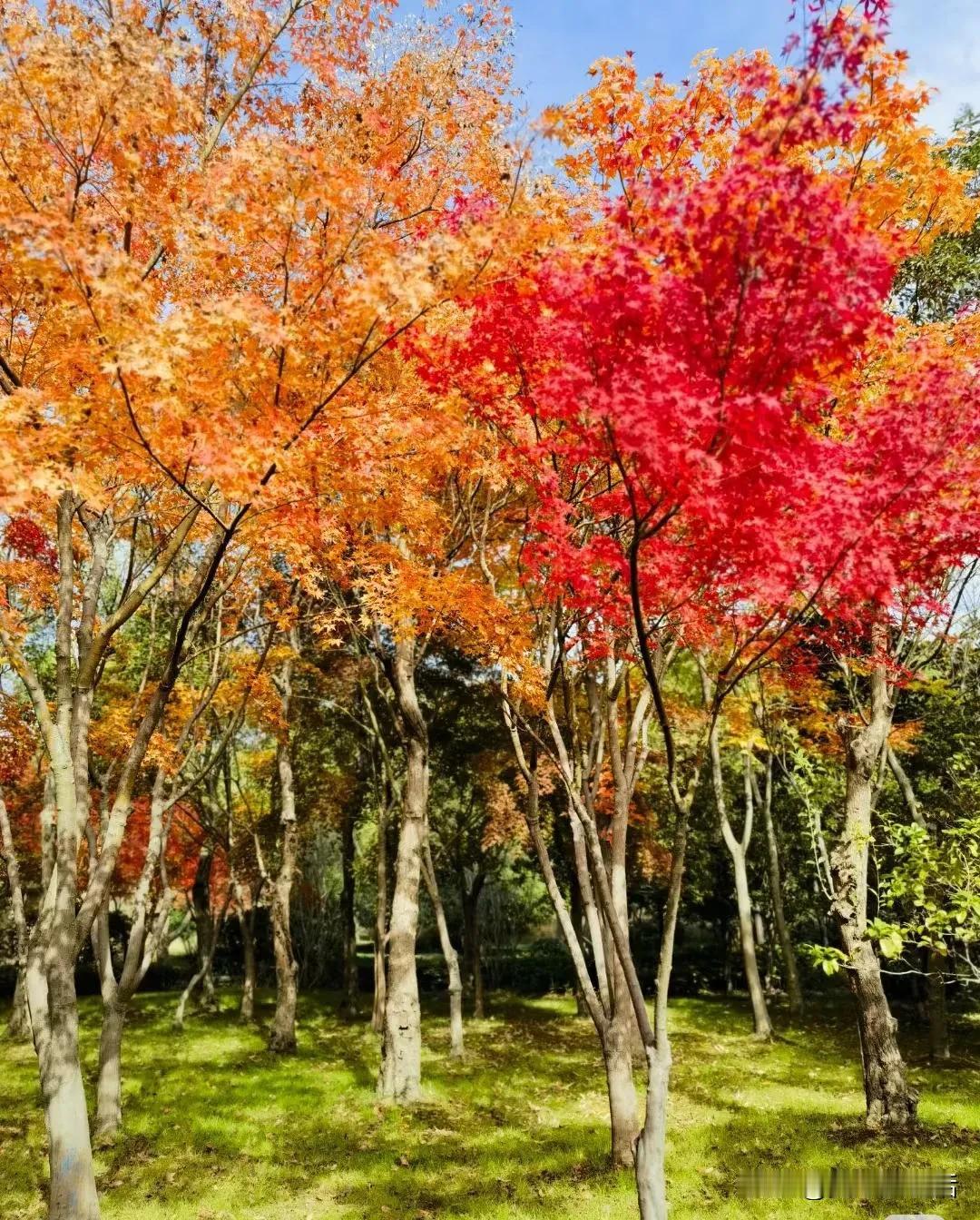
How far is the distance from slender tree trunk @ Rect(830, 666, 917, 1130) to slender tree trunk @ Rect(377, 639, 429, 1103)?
6.08 metres

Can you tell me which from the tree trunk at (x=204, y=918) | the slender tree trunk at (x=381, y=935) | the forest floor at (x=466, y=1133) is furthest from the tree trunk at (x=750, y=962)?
the tree trunk at (x=204, y=918)

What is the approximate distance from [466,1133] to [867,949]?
565 centimetres

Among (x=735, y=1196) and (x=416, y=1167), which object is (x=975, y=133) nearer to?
(x=735, y=1196)

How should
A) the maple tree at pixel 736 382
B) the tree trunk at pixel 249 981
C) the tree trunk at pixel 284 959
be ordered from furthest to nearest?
the tree trunk at pixel 249 981
the tree trunk at pixel 284 959
the maple tree at pixel 736 382

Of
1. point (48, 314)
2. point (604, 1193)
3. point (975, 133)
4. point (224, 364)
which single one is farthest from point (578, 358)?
point (975, 133)

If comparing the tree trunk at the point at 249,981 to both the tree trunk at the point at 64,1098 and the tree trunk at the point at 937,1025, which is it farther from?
the tree trunk at the point at 937,1025

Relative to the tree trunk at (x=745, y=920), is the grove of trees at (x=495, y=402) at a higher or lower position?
higher

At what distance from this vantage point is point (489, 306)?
6547mm

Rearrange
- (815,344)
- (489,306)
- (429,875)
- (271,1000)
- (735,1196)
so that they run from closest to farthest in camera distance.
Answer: (815,344) < (489,306) < (735,1196) < (429,875) < (271,1000)

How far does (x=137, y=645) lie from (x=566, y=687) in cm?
1588

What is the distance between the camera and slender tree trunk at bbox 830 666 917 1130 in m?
9.03

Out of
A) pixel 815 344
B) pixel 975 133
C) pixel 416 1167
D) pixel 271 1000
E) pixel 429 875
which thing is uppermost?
pixel 975 133

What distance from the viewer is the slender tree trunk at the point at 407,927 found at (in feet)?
36.3

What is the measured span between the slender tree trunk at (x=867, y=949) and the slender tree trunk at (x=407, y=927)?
6082 millimetres
